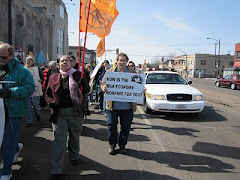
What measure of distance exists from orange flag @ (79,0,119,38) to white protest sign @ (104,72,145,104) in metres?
1.37

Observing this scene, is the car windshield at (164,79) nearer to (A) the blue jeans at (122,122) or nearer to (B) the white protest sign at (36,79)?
(B) the white protest sign at (36,79)

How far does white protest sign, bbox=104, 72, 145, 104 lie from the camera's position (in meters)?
4.26

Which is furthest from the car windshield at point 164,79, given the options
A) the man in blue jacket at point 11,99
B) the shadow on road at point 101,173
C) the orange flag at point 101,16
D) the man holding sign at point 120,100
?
the man in blue jacket at point 11,99

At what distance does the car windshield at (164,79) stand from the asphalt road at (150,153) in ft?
7.63

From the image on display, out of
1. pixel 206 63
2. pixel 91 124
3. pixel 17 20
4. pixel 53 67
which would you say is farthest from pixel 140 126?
pixel 206 63

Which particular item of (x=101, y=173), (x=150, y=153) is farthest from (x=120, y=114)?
(x=101, y=173)

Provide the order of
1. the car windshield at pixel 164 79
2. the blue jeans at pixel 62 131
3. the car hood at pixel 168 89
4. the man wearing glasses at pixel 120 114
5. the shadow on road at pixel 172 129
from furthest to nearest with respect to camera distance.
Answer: the car windshield at pixel 164 79
the car hood at pixel 168 89
the shadow on road at pixel 172 129
the man wearing glasses at pixel 120 114
the blue jeans at pixel 62 131

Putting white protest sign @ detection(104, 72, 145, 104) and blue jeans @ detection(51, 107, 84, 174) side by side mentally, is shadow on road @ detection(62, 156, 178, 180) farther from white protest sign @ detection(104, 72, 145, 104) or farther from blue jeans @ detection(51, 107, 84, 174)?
white protest sign @ detection(104, 72, 145, 104)

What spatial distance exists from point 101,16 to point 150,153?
3.41 meters

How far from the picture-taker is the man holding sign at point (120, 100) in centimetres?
424

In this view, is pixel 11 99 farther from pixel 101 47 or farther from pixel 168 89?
pixel 168 89

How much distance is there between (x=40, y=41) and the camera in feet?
94.5

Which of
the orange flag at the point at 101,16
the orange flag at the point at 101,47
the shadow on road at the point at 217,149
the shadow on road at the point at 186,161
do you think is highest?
the orange flag at the point at 101,16

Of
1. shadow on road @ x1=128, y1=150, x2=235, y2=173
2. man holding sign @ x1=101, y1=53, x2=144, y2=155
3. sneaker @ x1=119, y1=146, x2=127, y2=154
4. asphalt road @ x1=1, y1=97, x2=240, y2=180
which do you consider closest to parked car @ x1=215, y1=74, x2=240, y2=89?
asphalt road @ x1=1, y1=97, x2=240, y2=180
